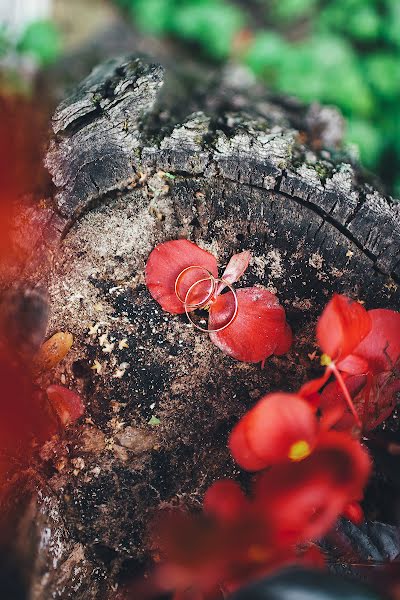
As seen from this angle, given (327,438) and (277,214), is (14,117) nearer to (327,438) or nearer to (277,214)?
(277,214)

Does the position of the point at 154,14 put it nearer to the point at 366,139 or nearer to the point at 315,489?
the point at 366,139

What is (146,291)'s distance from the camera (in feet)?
3.41

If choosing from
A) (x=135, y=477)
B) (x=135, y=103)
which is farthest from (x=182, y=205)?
(x=135, y=477)

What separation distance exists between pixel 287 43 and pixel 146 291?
173cm

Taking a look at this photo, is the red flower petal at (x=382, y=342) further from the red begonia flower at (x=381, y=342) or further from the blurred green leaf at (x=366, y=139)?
the blurred green leaf at (x=366, y=139)

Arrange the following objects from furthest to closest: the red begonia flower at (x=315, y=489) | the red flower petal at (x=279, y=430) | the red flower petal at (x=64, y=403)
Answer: the red flower petal at (x=64, y=403) < the red flower petal at (x=279, y=430) < the red begonia flower at (x=315, y=489)

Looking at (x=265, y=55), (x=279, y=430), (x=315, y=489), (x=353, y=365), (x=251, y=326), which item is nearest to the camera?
(x=315, y=489)

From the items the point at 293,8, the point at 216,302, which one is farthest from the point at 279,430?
the point at 293,8

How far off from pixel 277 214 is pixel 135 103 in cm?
37

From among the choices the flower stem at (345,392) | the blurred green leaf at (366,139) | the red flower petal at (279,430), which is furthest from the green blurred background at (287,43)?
the red flower petal at (279,430)

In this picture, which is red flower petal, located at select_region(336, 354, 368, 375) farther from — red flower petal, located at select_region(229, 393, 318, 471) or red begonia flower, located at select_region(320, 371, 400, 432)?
red flower petal, located at select_region(229, 393, 318, 471)

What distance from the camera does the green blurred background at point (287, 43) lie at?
201 centimetres

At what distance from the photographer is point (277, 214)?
1.04 meters

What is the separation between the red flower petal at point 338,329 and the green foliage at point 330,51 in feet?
3.89
